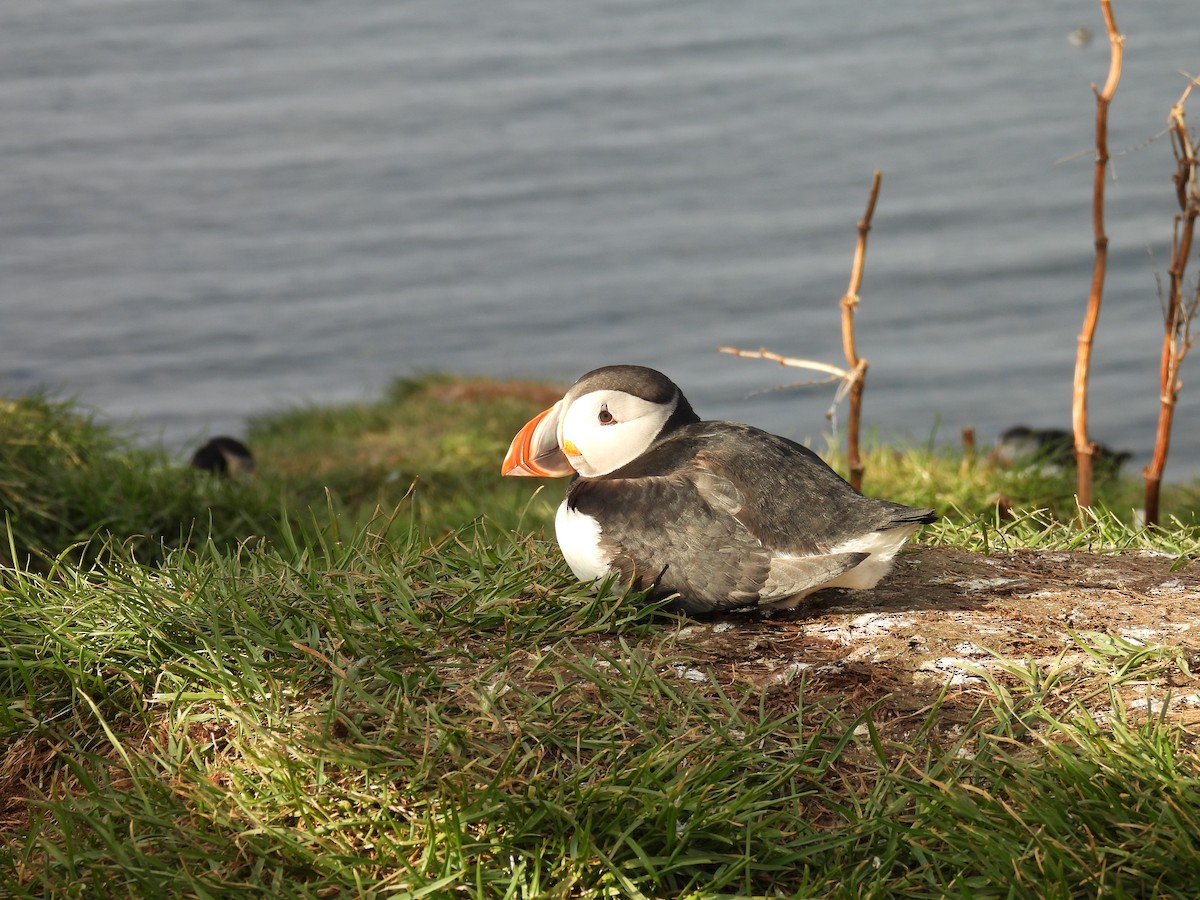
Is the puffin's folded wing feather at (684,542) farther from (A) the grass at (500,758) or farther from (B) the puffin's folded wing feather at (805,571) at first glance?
(A) the grass at (500,758)

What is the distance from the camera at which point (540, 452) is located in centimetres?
374

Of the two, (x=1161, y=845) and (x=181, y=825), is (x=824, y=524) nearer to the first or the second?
(x=1161, y=845)

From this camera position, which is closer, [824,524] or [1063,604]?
[824,524]

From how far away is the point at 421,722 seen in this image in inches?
120

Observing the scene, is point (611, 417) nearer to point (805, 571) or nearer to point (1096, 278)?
point (805, 571)

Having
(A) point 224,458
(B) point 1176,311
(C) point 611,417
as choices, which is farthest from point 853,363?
(A) point 224,458

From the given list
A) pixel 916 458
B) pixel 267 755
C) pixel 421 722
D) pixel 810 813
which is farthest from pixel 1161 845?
pixel 916 458

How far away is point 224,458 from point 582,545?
484 centimetres

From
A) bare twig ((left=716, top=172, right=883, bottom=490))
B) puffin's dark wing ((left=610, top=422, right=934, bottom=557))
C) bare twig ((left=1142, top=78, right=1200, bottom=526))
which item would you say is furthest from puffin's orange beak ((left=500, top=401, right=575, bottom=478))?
bare twig ((left=1142, top=78, right=1200, bottom=526))

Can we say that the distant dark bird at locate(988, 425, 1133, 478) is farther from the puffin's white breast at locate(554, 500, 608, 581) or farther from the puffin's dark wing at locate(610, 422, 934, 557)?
the puffin's white breast at locate(554, 500, 608, 581)

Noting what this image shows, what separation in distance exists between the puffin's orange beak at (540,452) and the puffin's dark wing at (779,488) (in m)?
0.21

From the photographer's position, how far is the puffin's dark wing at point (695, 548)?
3.33 m

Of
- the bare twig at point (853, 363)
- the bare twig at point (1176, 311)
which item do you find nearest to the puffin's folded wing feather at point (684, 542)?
the bare twig at point (853, 363)

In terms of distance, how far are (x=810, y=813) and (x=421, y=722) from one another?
0.90 m
